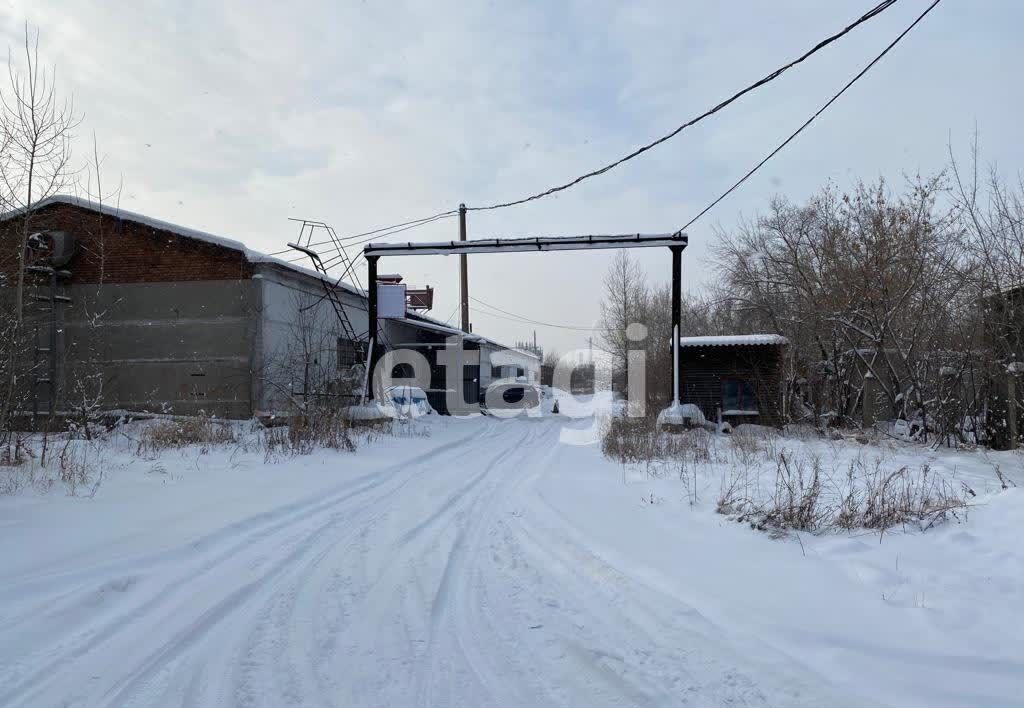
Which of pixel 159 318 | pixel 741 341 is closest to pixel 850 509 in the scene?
pixel 741 341

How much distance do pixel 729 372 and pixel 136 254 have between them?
1744cm

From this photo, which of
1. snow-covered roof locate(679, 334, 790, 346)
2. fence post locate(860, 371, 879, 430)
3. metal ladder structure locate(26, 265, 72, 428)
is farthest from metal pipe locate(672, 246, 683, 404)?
metal ladder structure locate(26, 265, 72, 428)

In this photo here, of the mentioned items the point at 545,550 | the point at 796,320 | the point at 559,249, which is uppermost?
the point at 559,249

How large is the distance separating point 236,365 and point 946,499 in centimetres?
1556

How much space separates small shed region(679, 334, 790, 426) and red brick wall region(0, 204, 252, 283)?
1332 centimetres

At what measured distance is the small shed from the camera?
18533mm

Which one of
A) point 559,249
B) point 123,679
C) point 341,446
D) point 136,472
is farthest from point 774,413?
point 123,679

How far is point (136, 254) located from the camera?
16688 mm

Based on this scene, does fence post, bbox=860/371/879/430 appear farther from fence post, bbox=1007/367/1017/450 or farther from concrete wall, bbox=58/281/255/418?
concrete wall, bbox=58/281/255/418

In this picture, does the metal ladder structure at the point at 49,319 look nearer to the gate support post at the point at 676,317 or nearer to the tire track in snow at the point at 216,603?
the tire track in snow at the point at 216,603

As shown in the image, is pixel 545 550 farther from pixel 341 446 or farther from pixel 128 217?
pixel 128 217

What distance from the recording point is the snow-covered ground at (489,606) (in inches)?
108

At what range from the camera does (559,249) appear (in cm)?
Answer: 1587

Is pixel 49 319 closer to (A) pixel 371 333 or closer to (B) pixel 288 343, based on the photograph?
(B) pixel 288 343
